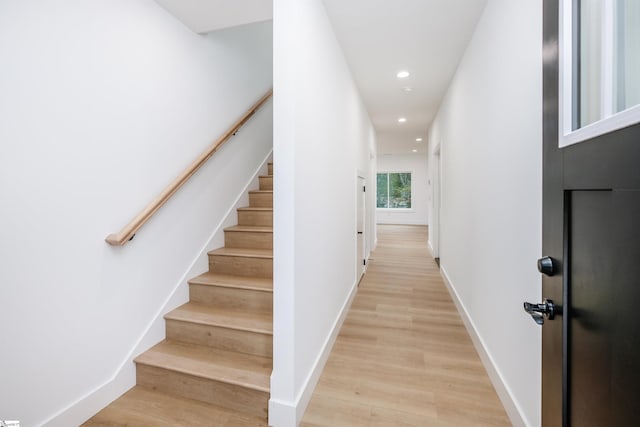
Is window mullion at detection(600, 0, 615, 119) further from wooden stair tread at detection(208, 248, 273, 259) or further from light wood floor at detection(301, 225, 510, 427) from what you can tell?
wooden stair tread at detection(208, 248, 273, 259)

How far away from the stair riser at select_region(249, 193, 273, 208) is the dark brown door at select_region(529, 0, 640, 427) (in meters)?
2.61

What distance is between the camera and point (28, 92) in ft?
4.53

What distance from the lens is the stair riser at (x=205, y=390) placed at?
169cm

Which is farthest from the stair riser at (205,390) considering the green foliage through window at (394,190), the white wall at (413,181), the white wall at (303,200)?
the green foliage through window at (394,190)

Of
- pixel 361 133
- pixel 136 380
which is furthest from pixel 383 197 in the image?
pixel 136 380

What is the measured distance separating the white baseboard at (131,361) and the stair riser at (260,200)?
0.35m

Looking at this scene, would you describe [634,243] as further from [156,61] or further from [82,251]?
[156,61]

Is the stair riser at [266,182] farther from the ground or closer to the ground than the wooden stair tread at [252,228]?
farther from the ground

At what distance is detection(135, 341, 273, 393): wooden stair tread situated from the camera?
5.75ft

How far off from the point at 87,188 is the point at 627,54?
2247 millimetres

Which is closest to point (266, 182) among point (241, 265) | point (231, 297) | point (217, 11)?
point (241, 265)

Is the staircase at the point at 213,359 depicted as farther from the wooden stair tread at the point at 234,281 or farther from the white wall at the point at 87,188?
the white wall at the point at 87,188

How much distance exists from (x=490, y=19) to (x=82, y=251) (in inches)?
117

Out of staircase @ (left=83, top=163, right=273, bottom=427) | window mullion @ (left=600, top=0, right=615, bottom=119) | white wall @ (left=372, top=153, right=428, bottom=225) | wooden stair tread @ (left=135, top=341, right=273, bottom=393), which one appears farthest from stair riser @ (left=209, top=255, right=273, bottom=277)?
white wall @ (left=372, top=153, right=428, bottom=225)
